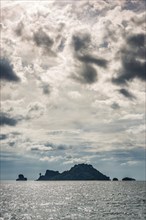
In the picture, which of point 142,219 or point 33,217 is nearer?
point 142,219

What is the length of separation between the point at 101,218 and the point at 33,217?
21274 mm

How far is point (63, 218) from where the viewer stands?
102 meters

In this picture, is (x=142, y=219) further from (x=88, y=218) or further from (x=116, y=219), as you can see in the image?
(x=88, y=218)

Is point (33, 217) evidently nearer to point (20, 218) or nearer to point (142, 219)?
point (20, 218)

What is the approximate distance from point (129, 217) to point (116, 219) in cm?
639

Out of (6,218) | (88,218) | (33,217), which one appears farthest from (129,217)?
(6,218)

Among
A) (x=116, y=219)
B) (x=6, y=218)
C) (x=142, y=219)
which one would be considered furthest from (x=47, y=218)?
(x=142, y=219)

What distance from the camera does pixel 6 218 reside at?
4058 inches

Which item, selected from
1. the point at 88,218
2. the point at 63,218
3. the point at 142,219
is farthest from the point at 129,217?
the point at 63,218

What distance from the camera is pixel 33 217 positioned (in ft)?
350

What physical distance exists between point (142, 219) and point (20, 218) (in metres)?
35.7

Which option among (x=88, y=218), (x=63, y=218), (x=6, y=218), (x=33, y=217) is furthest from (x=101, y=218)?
(x=6, y=218)

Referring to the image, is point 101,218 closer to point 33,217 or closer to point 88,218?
point 88,218

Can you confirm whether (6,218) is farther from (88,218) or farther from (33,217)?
(88,218)
